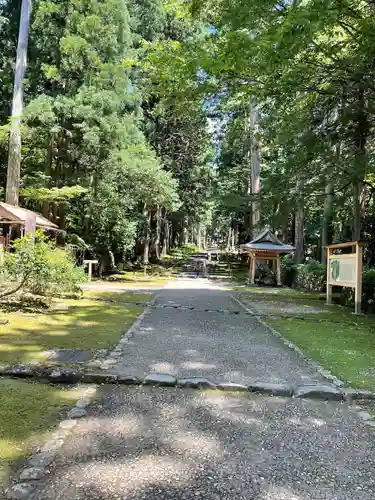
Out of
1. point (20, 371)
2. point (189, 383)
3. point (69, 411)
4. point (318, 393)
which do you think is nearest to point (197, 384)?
point (189, 383)

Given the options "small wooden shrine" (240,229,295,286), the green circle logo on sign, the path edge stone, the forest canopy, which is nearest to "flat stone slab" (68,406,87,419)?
the path edge stone

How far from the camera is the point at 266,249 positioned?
57.5 ft

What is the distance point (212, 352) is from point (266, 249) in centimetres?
1264

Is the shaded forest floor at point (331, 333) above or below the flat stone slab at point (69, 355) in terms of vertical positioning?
below

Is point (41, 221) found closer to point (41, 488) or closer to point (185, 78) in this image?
point (185, 78)

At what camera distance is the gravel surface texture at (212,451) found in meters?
2.20

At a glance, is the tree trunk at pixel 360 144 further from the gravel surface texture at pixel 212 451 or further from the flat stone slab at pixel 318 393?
the gravel surface texture at pixel 212 451

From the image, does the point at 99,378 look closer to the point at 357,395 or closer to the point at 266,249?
the point at 357,395

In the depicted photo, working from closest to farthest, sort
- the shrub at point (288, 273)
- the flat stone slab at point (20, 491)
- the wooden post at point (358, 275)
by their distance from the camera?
the flat stone slab at point (20, 491) → the wooden post at point (358, 275) → the shrub at point (288, 273)

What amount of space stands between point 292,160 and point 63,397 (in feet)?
26.7

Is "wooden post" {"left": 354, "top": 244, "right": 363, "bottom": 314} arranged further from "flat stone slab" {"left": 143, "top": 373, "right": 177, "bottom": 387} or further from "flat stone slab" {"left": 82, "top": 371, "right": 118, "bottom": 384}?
"flat stone slab" {"left": 82, "top": 371, "right": 118, "bottom": 384}

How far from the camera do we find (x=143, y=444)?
106 inches

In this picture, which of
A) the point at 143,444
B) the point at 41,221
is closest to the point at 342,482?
the point at 143,444

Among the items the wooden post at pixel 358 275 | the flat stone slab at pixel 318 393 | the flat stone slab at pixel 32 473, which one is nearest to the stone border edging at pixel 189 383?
the flat stone slab at pixel 318 393
